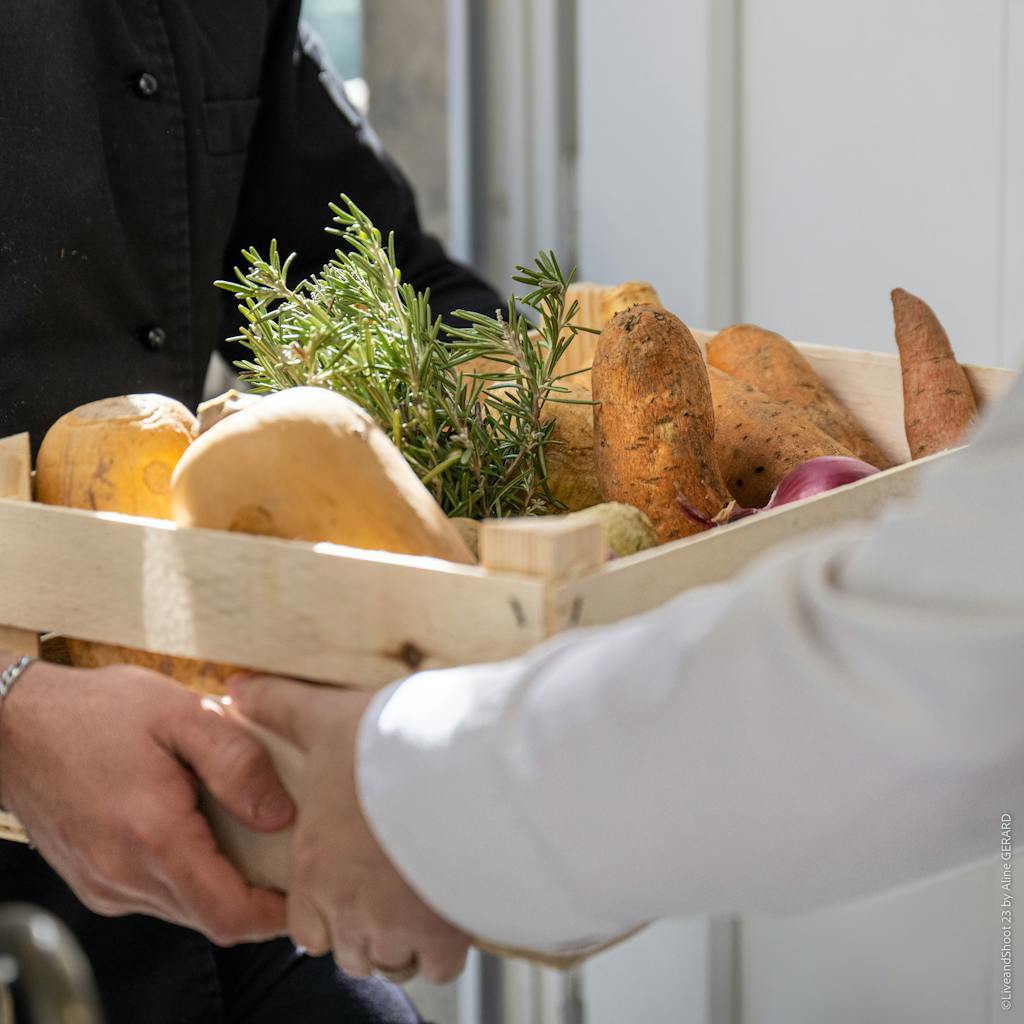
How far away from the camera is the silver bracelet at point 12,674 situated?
562 millimetres

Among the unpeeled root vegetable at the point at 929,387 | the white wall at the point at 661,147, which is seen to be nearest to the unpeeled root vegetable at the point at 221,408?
the unpeeled root vegetable at the point at 929,387

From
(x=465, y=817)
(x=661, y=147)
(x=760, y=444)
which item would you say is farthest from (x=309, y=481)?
(x=661, y=147)

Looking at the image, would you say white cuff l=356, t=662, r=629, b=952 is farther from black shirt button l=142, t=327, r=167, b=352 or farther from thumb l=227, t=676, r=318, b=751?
black shirt button l=142, t=327, r=167, b=352

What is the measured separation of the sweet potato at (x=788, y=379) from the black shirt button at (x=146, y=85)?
20.4 inches

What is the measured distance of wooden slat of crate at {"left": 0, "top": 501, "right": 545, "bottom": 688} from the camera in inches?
18.9

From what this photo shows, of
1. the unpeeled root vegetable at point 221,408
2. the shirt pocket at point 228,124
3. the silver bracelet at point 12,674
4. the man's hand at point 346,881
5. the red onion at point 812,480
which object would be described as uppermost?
the shirt pocket at point 228,124

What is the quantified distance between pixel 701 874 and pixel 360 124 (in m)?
0.99

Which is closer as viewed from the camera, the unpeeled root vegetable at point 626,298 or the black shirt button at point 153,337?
the unpeeled root vegetable at point 626,298

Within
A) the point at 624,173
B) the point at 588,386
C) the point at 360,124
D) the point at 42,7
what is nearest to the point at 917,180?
the point at 624,173

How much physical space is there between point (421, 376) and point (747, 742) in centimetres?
27

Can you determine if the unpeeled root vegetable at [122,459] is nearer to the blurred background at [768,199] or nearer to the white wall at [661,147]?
the blurred background at [768,199]

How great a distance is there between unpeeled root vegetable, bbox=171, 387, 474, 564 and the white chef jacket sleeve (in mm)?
77

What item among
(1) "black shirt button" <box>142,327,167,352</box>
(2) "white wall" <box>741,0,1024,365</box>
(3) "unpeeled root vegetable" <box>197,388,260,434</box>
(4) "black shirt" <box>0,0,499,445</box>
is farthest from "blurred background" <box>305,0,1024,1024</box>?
(3) "unpeeled root vegetable" <box>197,388,260,434</box>

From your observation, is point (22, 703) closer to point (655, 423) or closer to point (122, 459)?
point (122, 459)
